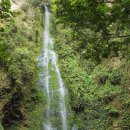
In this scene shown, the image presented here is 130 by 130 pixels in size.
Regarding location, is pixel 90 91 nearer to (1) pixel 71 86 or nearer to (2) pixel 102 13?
(1) pixel 71 86

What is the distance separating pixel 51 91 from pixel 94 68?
3814 mm

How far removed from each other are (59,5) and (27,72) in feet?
33.1

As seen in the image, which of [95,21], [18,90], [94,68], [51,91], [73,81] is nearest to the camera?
[95,21]

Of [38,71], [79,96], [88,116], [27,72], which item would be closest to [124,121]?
[88,116]

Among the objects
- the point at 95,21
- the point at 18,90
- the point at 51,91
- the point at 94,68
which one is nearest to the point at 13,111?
the point at 18,90

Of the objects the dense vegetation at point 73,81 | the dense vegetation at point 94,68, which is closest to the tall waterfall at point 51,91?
the dense vegetation at point 73,81

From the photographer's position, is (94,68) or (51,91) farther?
(94,68)

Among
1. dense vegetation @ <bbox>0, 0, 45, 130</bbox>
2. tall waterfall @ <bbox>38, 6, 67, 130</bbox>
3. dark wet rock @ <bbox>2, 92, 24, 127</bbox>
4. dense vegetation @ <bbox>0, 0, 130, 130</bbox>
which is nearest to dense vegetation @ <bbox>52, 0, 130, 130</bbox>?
dense vegetation @ <bbox>0, 0, 130, 130</bbox>

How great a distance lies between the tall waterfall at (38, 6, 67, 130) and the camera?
744 inches

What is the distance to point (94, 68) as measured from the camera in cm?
2300

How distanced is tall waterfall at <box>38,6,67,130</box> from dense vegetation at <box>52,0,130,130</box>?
0.56 metres

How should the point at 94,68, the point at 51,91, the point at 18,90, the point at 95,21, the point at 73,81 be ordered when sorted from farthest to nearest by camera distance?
the point at 94,68 → the point at 73,81 → the point at 51,91 → the point at 18,90 → the point at 95,21

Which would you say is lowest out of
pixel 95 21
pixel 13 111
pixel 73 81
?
pixel 13 111

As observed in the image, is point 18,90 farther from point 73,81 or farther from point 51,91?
point 73,81
